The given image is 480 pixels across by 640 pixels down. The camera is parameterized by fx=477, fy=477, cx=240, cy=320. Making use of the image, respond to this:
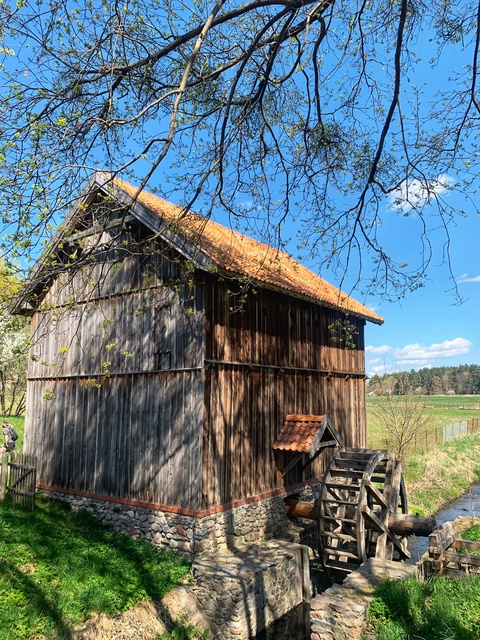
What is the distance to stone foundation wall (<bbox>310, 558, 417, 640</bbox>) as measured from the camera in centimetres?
632

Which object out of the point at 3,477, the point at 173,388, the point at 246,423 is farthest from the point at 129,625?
the point at 3,477

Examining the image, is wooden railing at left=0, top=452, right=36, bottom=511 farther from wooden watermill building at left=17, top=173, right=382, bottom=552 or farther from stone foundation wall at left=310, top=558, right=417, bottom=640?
stone foundation wall at left=310, top=558, right=417, bottom=640

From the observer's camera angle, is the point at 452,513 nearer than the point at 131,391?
No

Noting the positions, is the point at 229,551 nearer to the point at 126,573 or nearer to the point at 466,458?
the point at 126,573

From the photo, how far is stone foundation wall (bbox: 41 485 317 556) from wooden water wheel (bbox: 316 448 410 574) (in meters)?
1.04

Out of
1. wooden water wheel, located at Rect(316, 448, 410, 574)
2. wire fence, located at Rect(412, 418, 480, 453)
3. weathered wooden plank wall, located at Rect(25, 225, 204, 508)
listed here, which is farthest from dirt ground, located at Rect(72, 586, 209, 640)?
wire fence, located at Rect(412, 418, 480, 453)

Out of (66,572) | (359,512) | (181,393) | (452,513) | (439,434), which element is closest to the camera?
(66,572)

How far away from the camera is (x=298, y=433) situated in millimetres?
10195

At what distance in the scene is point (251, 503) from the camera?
941 centimetres

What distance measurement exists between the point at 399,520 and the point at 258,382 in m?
4.23

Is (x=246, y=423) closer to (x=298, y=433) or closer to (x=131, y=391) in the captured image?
(x=298, y=433)

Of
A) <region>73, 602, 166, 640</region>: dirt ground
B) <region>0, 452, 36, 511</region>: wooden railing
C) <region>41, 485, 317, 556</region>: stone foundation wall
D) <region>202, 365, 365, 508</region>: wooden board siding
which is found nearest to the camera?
<region>73, 602, 166, 640</region>: dirt ground

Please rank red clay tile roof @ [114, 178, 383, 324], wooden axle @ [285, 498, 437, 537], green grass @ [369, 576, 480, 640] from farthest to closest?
wooden axle @ [285, 498, 437, 537], red clay tile roof @ [114, 178, 383, 324], green grass @ [369, 576, 480, 640]

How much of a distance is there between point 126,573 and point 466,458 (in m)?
21.4
